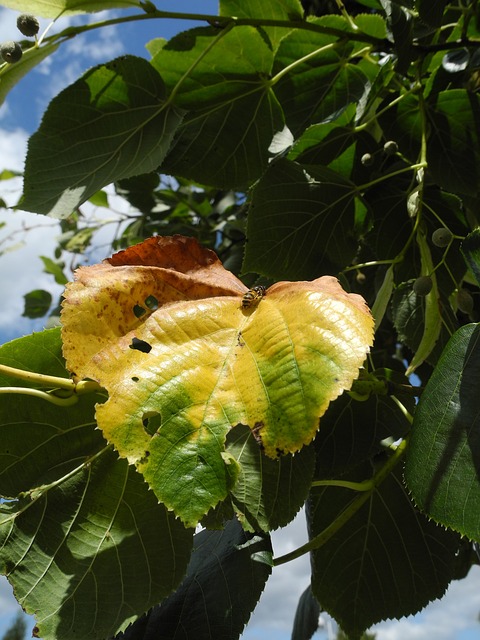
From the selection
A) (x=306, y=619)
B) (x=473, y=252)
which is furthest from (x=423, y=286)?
(x=306, y=619)

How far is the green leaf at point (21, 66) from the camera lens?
1.05 m

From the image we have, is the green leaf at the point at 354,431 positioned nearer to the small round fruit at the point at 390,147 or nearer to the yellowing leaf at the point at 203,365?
the yellowing leaf at the point at 203,365

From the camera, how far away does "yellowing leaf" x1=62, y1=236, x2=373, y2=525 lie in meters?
0.60

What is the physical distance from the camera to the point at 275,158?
1237mm

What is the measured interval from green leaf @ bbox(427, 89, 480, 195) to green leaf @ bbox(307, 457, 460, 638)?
0.55m

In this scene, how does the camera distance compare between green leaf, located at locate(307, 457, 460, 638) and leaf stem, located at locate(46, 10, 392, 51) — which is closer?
green leaf, located at locate(307, 457, 460, 638)

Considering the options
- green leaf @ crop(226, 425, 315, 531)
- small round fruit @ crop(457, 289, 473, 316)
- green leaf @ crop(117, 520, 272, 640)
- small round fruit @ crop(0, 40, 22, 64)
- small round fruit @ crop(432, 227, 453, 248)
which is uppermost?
small round fruit @ crop(0, 40, 22, 64)

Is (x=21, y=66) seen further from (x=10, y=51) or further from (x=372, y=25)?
(x=372, y=25)

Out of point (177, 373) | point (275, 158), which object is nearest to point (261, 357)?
point (177, 373)

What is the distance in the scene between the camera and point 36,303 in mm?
3365

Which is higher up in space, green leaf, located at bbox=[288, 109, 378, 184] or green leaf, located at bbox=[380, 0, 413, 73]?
green leaf, located at bbox=[380, 0, 413, 73]

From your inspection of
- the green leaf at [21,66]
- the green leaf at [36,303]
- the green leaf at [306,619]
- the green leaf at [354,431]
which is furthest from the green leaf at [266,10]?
the green leaf at [36,303]

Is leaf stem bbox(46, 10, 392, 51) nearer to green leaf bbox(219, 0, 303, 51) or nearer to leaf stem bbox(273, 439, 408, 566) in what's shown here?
green leaf bbox(219, 0, 303, 51)

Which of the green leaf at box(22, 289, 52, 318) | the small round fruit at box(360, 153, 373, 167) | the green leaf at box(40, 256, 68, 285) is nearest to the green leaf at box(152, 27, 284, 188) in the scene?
the small round fruit at box(360, 153, 373, 167)
